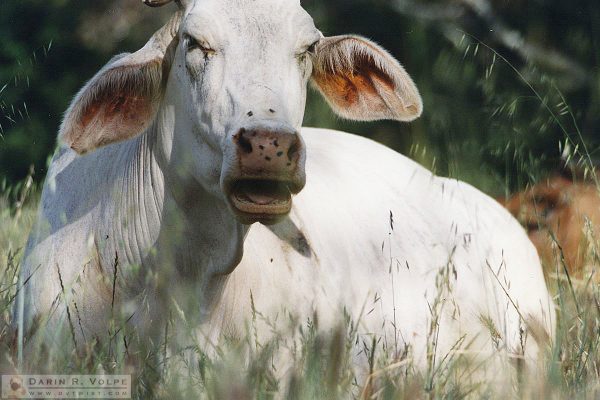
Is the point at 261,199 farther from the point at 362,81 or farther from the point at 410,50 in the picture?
the point at 410,50

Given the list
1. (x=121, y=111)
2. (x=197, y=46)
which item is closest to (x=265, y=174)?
(x=197, y=46)

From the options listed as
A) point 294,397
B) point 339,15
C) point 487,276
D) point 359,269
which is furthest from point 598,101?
point 339,15

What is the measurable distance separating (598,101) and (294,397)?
146 inches

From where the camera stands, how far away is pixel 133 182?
4156 millimetres

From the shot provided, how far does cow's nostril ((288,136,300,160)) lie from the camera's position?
11.6ft

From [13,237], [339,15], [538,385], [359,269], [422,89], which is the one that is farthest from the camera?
[339,15]

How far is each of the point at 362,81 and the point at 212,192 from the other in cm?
103

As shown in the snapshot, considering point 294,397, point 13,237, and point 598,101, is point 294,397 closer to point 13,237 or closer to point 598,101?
point 13,237

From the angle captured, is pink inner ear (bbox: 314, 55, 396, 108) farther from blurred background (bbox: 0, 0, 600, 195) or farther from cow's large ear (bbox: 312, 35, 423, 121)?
blurred background (bbox: 0, 0, 600, 195)

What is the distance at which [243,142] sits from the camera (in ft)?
11.6

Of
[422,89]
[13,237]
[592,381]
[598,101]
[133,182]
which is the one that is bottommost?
[422,89]

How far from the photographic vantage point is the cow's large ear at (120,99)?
405 cm

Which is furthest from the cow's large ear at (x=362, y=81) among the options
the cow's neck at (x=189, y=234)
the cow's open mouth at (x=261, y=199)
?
the cow's open mouth at (x=261, y=199)

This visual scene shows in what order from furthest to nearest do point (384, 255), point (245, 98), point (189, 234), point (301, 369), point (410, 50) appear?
point (410, 50) < point (384, 255) < point (189, 234) < point (245, 98) < point (301, 369)
